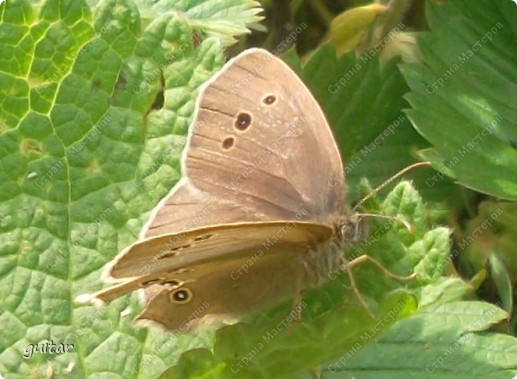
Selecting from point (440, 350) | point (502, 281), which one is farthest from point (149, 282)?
point (502, 281)

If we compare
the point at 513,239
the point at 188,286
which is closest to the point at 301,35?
the point at 513,239

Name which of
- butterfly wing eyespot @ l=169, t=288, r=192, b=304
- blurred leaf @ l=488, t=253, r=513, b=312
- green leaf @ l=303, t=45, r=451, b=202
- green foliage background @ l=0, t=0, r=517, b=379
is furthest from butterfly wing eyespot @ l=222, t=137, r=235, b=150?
blurred leaf @ l=488, t=253, r=513, b=312

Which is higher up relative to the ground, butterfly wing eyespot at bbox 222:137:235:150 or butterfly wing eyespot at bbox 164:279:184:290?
butterfly wing eyespot at bbox 222:137:235:150

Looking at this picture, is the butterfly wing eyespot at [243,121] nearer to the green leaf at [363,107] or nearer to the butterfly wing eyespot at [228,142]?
the butterfly wing eyespot at [228,142]

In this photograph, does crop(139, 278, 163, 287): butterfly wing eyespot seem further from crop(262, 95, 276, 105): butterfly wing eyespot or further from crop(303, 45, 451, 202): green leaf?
crop(303, 45, 451, 202): green leaf

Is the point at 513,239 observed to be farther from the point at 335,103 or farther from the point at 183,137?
the point at 183,137

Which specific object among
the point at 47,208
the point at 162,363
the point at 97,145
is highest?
the point at 97,145
